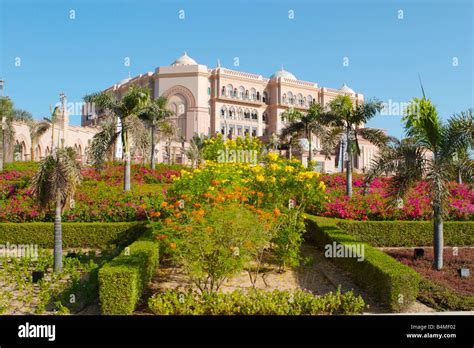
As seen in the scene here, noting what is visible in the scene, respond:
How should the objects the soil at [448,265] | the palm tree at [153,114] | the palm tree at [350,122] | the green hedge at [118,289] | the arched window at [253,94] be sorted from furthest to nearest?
the arched window at [253,94], the palm tree at [153,114], the palm tree at [350,122], the soil at [448,265], the green hedge at [118,289]

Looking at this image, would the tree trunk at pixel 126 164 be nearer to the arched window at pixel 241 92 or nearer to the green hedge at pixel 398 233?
the green hedge at pixel 398 233

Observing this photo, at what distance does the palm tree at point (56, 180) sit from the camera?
33.6ft

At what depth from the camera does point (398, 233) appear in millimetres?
13086

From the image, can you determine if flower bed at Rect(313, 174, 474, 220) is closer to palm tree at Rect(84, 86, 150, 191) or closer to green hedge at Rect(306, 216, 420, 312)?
green hedge at Rect(306, 216, 420, 312)

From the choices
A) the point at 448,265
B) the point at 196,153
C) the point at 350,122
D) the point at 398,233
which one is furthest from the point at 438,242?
the point at 196,153

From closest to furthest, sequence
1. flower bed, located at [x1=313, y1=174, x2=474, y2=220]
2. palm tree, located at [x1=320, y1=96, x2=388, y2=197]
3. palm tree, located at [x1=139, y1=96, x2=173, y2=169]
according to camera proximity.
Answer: flower bed, located at [x1=313, y1=174, x2=474, y2=220] < palm tree, located at [x1=320, y1=96, x2=388, y2=197] < palm tree, located at [x1=139, y1=96, x2=173, y2=169]

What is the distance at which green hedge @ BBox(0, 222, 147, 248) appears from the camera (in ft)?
43.8

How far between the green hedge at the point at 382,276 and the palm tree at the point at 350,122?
7.07m

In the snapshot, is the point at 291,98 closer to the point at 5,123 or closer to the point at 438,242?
the point at 5,123

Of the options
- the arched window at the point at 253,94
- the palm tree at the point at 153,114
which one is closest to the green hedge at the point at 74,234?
the palm tree at the point at 153,114

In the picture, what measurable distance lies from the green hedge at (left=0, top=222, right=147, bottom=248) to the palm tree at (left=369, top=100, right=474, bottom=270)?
7.85 metres

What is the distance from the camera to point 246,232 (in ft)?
25.1

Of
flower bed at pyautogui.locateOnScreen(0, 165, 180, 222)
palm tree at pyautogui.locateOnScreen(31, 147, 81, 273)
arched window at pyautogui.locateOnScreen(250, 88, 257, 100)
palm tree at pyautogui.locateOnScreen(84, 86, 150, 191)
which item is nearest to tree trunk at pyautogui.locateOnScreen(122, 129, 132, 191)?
palm tree at pyautogui.locateOnScreen(84, 86, 150, 191)

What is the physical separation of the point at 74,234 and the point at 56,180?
3.69 m
